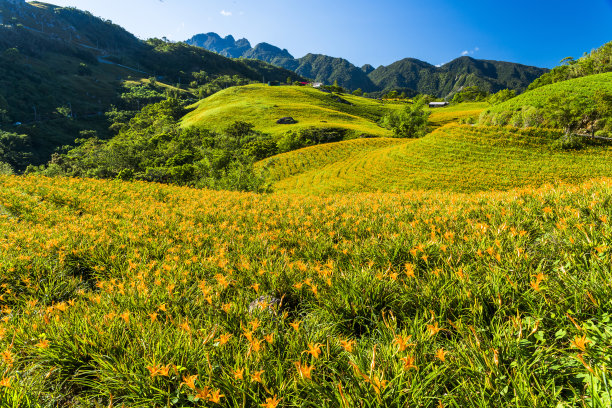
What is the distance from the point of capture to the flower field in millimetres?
1614

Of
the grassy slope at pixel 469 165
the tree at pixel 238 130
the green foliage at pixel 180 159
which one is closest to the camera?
the grassy slope at pixel 469 165

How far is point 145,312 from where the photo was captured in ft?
8.64

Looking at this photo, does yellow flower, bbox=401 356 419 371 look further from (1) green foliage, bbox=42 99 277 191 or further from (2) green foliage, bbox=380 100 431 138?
(2) green foliage, bbox=380 100 431 138

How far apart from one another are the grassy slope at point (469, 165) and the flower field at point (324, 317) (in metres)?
18.6

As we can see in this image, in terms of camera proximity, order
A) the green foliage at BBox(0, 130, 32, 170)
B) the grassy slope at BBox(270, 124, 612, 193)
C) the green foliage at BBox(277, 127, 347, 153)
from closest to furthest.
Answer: the grassy slope at BBox(270, 124, 612, 193)
the green foliage at BBox(277, 127, 347, 153)
the green foliage at BBox(0, 130, 32, 170)

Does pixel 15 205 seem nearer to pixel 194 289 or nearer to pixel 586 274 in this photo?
pixel 194 289

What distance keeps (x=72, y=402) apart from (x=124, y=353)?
45cm

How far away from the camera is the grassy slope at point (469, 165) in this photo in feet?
66.5

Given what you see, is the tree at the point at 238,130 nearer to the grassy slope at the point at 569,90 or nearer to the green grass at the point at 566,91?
the green grass at the point at 566,91

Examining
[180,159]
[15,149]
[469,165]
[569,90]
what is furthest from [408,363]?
[15,149]

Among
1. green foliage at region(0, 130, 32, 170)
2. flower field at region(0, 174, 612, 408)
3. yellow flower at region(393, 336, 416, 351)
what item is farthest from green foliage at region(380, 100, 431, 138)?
green foliage at region(0, 130, 32, 170)

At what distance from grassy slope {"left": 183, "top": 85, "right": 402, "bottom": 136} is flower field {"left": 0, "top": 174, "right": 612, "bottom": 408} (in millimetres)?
69403

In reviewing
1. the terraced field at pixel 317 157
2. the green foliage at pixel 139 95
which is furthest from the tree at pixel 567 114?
the green foliage at pixel 139 95

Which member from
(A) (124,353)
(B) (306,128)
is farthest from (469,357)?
(B) (306,128)
